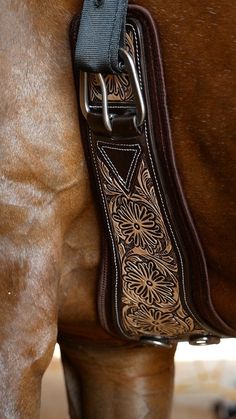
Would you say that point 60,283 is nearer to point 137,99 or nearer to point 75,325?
point 75,325

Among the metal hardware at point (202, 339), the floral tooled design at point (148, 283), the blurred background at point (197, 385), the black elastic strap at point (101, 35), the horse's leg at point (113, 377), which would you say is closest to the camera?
the black elastic strap at point (101, 35)

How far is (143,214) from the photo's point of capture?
4.36 ft

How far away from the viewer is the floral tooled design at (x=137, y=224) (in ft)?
4.35

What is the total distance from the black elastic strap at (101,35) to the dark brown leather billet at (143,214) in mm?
19

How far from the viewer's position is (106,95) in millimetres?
1268

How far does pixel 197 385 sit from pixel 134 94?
1694mm

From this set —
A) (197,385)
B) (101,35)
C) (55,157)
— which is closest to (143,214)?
(55,157)

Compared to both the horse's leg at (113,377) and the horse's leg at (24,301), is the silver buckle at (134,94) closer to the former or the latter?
the horse's leg at (24,301)

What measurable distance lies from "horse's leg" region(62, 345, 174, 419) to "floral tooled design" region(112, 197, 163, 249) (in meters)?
0.41

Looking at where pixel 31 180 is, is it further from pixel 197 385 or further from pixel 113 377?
pixel 197 385

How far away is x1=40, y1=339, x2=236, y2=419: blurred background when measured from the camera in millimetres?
2605

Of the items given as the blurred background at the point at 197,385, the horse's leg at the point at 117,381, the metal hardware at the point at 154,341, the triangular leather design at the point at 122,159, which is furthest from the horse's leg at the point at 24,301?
the blurred background at the point at 197,385

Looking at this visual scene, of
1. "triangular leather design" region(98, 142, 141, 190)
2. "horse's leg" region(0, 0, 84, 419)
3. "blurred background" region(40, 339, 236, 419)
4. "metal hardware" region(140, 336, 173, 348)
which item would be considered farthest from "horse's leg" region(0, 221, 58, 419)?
"blurred background" region(40, 339, 236, 419)

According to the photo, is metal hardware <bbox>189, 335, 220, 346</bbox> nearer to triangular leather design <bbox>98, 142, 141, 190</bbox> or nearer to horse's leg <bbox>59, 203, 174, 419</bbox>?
horse's leg <bbox>59, 203, 174, 419</bbox>
